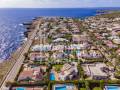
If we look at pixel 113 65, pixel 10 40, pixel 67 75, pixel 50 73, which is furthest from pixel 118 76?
pixel 10 40

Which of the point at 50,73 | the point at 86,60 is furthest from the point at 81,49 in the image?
the point at 50,73

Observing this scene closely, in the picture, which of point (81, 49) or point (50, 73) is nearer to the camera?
point (50, 73)

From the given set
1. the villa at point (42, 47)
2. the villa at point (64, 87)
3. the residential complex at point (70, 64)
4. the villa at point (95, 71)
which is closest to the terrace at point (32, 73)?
the residential complex at point (70, 64)

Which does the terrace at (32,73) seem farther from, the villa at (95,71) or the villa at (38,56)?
the villa at (95,71)

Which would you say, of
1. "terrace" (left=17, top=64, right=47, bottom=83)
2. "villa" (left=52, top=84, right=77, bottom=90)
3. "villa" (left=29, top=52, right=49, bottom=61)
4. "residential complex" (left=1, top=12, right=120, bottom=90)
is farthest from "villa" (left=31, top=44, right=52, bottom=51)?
"villa" (left=52, top=84, right=77, bottom=90)

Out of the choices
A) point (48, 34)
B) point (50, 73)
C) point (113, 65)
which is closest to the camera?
point (50, 73)

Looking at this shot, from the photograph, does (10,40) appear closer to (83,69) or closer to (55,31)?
(55,31)

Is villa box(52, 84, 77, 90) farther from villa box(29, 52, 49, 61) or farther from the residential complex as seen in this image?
villa box(29, 52, 49, 61)

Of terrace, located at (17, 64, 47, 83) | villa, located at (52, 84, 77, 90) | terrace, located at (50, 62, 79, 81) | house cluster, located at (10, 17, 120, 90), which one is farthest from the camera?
house cluster, located at (10, 17, 120, 90)

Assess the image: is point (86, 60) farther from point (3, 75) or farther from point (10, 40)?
point (10, 40)

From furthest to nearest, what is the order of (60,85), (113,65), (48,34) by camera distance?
(48,34) < (113,65) < (60,85)

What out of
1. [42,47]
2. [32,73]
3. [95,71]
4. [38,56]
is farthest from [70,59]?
[42,47]
